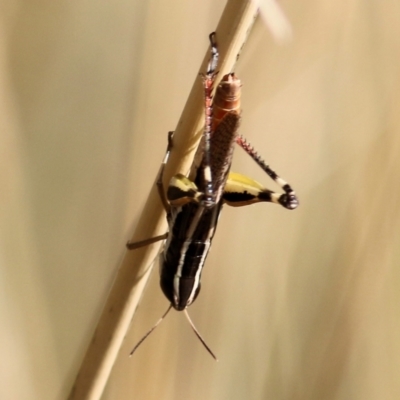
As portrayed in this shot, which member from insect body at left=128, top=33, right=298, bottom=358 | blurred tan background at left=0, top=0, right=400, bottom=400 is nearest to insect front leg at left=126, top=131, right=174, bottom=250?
insect body at left=128, top=33, right=298, bottom=358

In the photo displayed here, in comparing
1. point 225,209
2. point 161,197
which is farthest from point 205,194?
point 225,209

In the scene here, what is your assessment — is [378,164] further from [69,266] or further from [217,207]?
[69,266]

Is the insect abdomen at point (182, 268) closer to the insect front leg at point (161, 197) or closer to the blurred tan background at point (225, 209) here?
the insect front leg at point (161, 197)

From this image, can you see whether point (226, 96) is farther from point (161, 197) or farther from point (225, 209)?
point (225, 209)

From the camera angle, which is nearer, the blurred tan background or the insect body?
the insect body

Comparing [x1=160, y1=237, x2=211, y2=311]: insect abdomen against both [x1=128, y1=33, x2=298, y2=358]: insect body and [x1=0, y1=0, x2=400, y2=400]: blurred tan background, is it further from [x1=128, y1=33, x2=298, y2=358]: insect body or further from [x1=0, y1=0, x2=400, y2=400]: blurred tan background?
[x1=0, y1=0, x2=400, y2=400]: blurred tan background

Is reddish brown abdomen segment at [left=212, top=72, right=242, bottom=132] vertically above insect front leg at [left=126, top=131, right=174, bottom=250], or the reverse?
reddish brown abdomen segment at [left=212, top=72, right=242, bottom=132]

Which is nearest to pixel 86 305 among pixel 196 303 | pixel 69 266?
pixel 69 266
